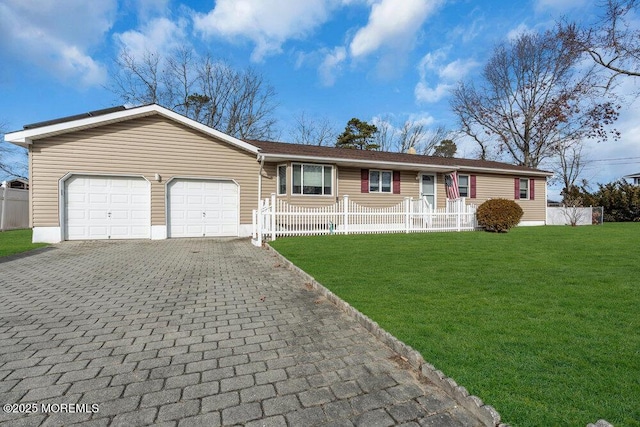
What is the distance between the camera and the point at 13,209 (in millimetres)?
16750

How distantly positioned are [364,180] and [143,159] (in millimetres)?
9518

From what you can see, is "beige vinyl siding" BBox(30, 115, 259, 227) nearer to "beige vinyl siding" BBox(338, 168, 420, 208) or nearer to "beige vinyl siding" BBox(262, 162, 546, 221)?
"beige vinyl siding" BBox(262, 162, 546, 221)

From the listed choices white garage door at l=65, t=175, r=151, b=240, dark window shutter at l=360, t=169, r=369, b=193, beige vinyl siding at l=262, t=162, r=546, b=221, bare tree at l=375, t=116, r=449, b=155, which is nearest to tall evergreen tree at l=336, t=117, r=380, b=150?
bare tree at l=375, t=116, r=449, b=155

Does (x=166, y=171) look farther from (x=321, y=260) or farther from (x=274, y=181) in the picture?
(x=321, y=260)

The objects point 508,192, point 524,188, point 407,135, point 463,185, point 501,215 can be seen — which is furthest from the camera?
point 407,135

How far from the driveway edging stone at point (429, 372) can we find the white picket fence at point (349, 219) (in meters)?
6.92

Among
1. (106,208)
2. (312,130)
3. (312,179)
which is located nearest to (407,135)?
(312,130)

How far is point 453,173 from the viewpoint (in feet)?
53.9

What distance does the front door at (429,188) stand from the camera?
1647 cm

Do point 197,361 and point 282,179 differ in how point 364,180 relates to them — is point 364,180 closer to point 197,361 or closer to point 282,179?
point 282,179

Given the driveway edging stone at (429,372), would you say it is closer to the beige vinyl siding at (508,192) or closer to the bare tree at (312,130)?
the beige vinyl siding at (508,192)

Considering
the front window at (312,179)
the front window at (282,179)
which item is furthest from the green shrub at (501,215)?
the front window at (282,179)

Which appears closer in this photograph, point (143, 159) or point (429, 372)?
point (429, 372)

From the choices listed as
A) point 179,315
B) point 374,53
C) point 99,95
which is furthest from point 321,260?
point 99,95
